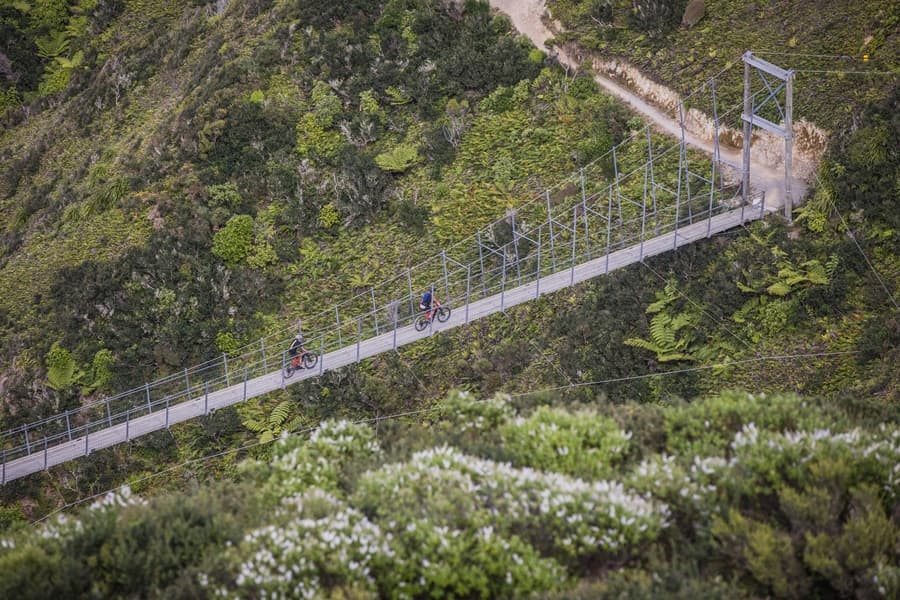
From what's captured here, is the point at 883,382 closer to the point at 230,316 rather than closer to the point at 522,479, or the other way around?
the point at 522,479

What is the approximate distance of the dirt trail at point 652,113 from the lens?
23.1 m

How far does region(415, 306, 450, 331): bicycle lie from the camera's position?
23.0 metres

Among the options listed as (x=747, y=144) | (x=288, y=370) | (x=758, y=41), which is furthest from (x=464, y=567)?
A: (x=758, y=41)

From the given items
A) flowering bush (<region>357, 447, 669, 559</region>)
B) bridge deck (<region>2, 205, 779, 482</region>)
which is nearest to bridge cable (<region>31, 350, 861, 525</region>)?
bridge deck (<region>2, 205, 779, 482</region>)

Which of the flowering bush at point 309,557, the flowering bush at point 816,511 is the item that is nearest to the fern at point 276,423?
the flowering bush at point 309,557

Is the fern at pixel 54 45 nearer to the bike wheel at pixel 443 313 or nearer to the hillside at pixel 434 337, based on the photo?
the hillside at pixel 434 337

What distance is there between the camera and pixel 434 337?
86.6 ft

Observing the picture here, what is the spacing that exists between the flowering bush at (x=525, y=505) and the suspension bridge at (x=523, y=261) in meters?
8.42

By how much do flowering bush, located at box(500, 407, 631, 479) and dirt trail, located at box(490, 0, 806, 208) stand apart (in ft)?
35.1

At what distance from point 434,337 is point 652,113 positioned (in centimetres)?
976

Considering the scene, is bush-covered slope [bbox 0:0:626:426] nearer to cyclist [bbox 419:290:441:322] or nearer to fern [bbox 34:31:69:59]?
cyclist [bbox 419:290:441:322]

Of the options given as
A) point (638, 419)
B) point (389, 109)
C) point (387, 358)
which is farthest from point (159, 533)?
point (389, 109)

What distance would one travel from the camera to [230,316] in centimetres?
2859

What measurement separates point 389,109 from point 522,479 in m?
21.5
